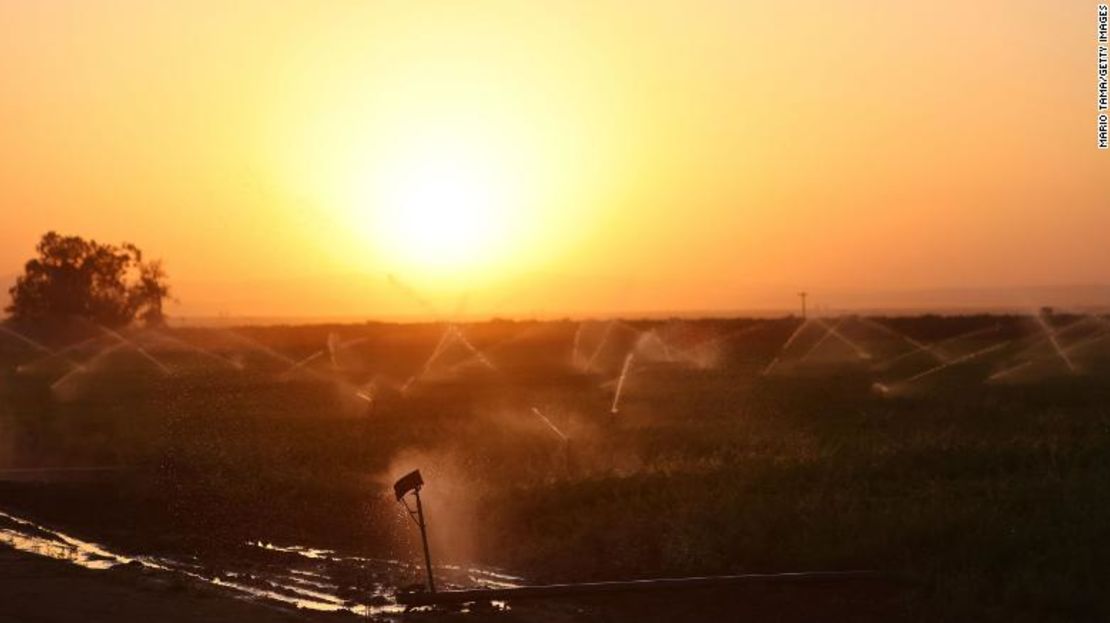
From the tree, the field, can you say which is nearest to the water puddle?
the field

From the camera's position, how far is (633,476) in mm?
22328

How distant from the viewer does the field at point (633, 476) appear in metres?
16.5

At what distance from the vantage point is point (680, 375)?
57938 millimetres

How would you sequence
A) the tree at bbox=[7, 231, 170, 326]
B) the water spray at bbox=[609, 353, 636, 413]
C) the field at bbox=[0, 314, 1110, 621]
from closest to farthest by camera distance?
1. the field at bbox=[0, 314, 1110, 621]
2. the water spray at bbox=[609, 353, 636, 413]
3. the tree at bbox=[7, 231, 170, 326]

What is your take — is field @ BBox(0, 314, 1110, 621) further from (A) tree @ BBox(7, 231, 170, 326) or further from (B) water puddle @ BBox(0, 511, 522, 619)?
(A) tree @ BBox(7, 231, 170, 326)

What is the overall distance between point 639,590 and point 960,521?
14.3 ft

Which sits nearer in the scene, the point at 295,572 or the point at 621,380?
the point at 295,572

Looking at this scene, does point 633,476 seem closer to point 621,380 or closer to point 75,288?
point 621,380

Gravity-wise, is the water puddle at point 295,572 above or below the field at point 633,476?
below

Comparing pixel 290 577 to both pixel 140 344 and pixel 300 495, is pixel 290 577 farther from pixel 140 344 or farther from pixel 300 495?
pixel 140 344

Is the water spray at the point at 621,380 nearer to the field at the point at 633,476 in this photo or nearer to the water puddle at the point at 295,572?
the field at the point at 633,476

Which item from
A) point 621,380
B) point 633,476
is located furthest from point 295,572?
point 621,380

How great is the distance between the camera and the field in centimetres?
1645

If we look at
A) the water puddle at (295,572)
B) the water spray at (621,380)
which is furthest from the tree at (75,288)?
the water puddle at (295,572)
